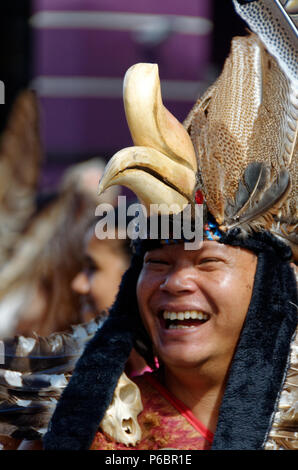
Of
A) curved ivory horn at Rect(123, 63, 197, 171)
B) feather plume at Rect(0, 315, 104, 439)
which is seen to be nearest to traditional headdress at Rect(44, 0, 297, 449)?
curved ivory horn at Rect(123, 63, 197, 171)

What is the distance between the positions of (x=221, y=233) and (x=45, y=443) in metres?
0.75

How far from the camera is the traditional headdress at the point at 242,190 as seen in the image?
7.73ft

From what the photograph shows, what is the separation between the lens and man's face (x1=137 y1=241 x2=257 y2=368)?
2.44 meters

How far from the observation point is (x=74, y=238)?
4.80m

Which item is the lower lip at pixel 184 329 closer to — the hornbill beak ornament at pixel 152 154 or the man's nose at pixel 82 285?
the hornbill beak ornament at pixel 152 154

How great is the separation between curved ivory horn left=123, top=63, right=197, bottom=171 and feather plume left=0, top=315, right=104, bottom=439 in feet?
2.22

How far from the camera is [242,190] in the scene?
2.47 m

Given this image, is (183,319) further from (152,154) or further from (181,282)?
(152,154)

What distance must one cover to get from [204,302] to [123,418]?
1.32 feet

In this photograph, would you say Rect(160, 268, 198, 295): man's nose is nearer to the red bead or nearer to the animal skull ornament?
the red bead

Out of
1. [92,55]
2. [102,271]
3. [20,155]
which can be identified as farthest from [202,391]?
[92,55]

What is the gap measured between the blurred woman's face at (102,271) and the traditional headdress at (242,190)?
1.38m
